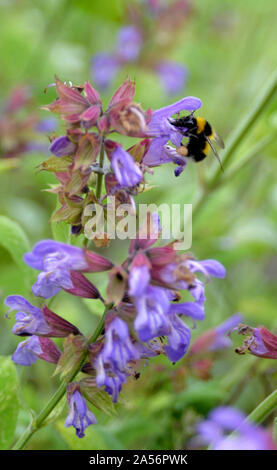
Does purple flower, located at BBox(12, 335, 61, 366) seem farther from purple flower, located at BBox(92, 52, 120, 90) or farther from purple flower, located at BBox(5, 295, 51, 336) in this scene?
purple flower, located at BBox(92, 52, 120, 90)

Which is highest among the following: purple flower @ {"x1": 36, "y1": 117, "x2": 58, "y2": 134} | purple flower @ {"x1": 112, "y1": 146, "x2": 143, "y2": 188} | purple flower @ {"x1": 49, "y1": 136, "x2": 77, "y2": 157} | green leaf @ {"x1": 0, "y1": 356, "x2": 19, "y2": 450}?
purple flower @ {"x1": 112, "y1": 146, "x2": 143, "y2": 188}

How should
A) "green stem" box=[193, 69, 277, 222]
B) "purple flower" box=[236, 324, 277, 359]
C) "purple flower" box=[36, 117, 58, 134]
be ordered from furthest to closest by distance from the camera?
"purple flower" box=[36, 117, 58, 134], "green stem" box=[193, 69, 277, 222], "purple flower" box=[236, 324, 277, 359]

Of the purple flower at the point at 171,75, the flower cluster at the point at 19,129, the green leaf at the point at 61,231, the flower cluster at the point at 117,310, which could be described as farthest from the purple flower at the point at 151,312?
the purple flower at the point at 171,75

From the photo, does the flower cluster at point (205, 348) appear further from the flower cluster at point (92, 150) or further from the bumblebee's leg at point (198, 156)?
the flower cluster at point (92, 150)

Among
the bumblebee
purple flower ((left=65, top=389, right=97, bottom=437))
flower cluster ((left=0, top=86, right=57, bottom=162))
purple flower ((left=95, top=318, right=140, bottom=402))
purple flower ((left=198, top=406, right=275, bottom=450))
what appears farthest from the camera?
flower cluster ((left=0, top=86, right=57, bottom=162))

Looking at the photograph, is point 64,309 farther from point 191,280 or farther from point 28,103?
point 191,280

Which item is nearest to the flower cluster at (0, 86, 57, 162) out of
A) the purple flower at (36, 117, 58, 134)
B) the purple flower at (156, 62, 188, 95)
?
the purple flower at (36, 117, 58, 134)

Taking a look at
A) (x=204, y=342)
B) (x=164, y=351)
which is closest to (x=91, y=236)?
(x=164, y=351)
